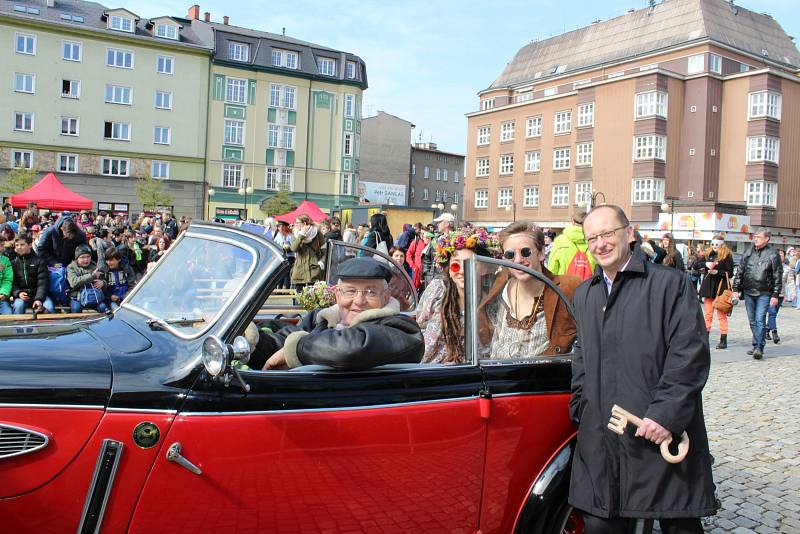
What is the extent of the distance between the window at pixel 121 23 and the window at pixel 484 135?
31047 millimetres

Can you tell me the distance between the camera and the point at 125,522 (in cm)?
211

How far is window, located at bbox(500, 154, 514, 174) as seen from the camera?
57737 millimetres

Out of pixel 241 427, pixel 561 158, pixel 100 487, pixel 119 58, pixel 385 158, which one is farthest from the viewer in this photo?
pixel 385 158

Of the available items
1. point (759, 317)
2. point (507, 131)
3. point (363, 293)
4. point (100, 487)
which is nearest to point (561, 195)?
point (507, 131)

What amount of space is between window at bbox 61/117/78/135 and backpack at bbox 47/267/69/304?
38.8 metres

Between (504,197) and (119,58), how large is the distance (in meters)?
33.0

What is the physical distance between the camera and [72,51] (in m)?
42.8

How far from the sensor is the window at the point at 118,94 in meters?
43.9

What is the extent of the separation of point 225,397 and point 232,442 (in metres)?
0.16

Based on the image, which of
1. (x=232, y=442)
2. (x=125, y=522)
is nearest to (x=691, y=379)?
(x=232, y=442)

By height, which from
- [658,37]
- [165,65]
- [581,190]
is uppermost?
[658,37]

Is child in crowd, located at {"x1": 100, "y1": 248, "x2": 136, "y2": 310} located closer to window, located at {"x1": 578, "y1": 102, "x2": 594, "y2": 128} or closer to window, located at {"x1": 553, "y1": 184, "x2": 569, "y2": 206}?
window, located at {"x1": 578, "y1": 102, "x2": 594, "y2": 128}

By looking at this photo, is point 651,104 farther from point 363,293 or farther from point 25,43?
point 363,293

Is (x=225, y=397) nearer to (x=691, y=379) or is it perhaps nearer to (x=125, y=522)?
(x=125, y=522)
